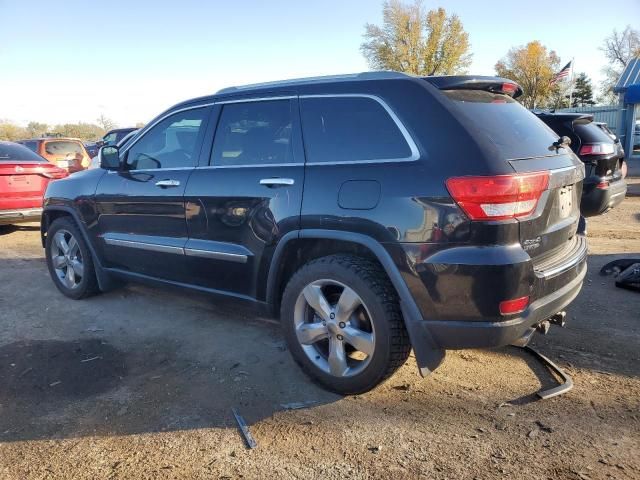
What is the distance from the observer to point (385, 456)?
2689mm

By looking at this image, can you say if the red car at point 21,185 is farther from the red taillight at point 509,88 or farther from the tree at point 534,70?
the tree at point 534,70

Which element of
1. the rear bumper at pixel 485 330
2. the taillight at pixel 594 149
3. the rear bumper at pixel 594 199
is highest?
the taillight at pixel 594 149

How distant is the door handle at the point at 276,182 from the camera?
3391 millimetres

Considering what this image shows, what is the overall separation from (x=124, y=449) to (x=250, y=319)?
1947 mm

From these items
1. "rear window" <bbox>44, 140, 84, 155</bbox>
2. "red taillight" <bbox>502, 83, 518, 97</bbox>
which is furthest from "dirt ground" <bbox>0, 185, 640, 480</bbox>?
"rear window" <bbox>44, 140, 84, 155</bbox>

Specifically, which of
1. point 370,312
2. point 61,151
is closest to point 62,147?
point 61,151

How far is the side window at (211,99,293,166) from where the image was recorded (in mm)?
3607

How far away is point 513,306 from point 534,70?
55.8m

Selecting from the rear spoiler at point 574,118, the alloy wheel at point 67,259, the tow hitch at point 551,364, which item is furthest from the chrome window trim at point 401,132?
the rear spoiler at point 574,118

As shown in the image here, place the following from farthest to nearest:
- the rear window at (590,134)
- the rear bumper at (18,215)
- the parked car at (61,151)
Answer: the parked car at (61,151), the rear bumper at (18,215), the rear window at (590,134)

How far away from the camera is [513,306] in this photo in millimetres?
2734

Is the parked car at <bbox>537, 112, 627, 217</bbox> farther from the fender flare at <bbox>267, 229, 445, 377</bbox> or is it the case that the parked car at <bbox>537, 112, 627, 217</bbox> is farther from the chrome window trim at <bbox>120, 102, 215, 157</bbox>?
the chrome window trim at <bbox>120, 102, 215, 157</bbox>

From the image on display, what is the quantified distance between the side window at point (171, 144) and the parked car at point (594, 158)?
4.68 m

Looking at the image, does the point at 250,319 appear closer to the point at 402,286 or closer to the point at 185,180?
the point at 185,180
